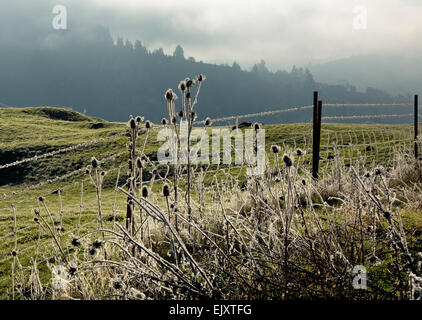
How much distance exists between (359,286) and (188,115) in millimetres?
1569

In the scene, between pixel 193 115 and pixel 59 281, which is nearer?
pixel 193 115

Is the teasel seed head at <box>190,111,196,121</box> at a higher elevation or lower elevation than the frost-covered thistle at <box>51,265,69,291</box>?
higher

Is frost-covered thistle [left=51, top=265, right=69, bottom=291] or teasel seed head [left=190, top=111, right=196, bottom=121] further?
teasel seed head [left=190, top=111, right=196, bottom=121]

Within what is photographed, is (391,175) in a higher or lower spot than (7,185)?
higher

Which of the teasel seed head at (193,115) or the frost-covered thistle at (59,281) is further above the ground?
the teasel seed head at (193,115)

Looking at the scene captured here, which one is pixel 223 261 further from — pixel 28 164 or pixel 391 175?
pixel 28 164

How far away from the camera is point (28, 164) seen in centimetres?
1800

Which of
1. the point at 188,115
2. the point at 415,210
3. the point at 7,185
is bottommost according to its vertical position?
the point at 7,185

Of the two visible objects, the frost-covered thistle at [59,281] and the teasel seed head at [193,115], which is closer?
the frost-covered thistle at [59,281]

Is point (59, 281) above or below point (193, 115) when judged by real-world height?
below
